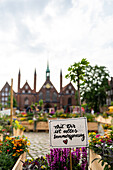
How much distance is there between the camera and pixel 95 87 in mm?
28969

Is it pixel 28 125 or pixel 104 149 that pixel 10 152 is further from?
pixel 28 125

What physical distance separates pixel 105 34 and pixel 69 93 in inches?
1687

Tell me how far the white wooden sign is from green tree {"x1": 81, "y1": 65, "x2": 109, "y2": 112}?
26387 millimetres

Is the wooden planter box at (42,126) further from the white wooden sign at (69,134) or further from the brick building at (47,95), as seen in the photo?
the brick building at (47,95)

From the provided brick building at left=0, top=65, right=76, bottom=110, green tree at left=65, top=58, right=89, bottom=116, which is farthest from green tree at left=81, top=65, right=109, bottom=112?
green tree at left=65, top=58, right=89, bottom=116

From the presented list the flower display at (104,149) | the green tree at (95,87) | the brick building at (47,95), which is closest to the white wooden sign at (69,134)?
the flower display at (104,149)

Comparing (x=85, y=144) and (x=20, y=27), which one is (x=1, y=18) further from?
(x=85, y=144)

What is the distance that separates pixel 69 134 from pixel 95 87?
90.5ft

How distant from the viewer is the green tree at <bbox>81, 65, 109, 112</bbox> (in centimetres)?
2831

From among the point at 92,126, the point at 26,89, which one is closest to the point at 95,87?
the point at 92,126

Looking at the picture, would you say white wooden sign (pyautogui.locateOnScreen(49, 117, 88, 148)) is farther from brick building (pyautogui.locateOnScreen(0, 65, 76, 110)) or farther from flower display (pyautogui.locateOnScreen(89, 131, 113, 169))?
brick building (pyautogui.locateOnScreen(0, 65, 76, 110))

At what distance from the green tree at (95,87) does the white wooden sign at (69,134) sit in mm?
26387

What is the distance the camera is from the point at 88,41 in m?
5.55

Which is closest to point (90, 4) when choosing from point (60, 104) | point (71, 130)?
point (71, 130)
